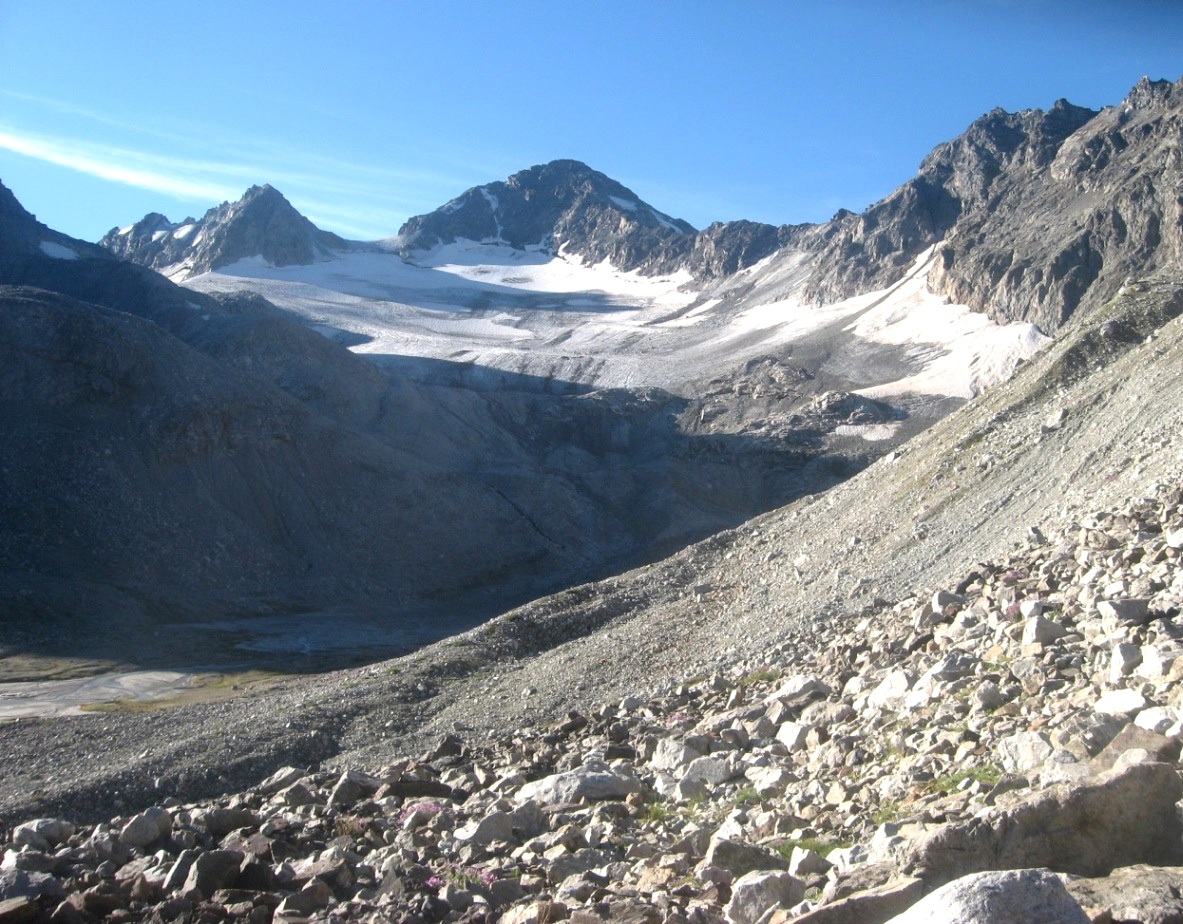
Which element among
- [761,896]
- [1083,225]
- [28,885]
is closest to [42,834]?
[28,885]

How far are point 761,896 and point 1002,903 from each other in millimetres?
2773

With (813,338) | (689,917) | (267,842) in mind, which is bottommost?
(267,842)

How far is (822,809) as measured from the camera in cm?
1100

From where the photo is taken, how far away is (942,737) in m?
11.3

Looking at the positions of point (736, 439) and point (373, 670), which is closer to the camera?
point (373, 670)

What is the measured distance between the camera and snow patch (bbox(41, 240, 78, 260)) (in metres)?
132

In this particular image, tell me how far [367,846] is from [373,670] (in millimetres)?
18353

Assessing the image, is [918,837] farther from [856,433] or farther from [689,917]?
[856,433]

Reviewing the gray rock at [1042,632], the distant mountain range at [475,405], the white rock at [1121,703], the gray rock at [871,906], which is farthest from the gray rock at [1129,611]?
the distant mountain range at [475,405]

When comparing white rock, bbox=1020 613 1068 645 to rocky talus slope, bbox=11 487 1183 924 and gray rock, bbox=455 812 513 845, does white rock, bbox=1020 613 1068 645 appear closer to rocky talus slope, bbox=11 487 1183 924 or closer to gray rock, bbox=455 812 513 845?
rocky talus slope, bbox=11 487 1183 924

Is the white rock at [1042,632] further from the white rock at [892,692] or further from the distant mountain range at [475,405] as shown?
the distant mountain range at [475,405]

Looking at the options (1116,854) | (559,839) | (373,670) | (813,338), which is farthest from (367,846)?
(813,338)

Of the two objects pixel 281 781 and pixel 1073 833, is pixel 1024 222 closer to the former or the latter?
pixel 281 781

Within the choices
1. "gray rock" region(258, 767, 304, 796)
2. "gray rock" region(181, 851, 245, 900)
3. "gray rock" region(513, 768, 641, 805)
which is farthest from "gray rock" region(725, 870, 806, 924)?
"gray rock" region(258, 767, 304, 796)
